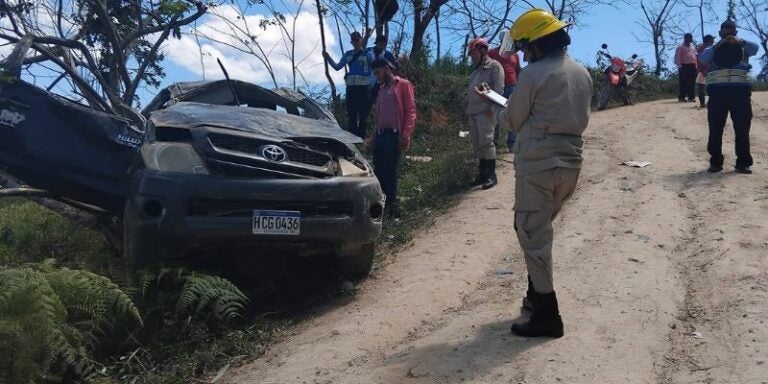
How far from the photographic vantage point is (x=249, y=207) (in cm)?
483

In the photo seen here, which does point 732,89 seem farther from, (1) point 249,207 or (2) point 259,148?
(1) point 249,207

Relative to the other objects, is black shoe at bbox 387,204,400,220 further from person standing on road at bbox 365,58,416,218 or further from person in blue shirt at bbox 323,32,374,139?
person in blue shirt at bbox 323,32,374,139

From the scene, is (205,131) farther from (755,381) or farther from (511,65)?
(511,65)

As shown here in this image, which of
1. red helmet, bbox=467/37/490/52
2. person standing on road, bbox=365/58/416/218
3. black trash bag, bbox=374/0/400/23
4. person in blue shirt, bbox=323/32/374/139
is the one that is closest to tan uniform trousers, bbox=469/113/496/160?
red helmet, bbox=467/37/490/52

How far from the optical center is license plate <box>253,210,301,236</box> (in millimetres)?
4801

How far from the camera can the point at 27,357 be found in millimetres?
3836

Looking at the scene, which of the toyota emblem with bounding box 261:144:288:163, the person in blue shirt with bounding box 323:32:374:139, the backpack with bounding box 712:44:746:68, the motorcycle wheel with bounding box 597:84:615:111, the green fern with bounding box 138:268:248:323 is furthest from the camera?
the motorcycle wheel with bounding box 597:84:615:111

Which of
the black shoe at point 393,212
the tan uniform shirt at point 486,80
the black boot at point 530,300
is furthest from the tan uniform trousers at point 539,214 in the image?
the tan uniform shirt at point 486,80

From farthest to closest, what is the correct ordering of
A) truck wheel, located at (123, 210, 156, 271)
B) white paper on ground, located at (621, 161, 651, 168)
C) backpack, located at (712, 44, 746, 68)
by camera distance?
white paper on ground, located at (621, 161, 651, 168), backpack, located at (712, 44, 746, 68), truck wheel, located at (123, 210, 156, 271)

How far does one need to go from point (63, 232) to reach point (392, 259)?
3851 millimetres

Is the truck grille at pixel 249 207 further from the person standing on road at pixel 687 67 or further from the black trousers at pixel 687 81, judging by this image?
the black trousers at pixel 687 81

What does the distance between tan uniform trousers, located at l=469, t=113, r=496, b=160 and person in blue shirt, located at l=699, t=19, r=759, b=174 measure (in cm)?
249

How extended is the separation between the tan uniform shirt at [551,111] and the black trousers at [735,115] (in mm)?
4804

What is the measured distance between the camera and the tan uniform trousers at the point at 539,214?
410cm
